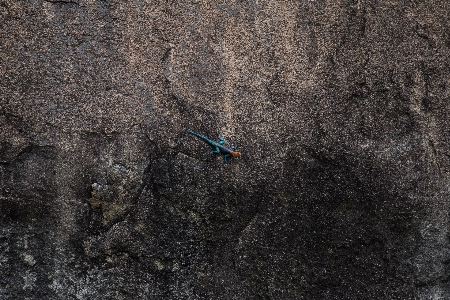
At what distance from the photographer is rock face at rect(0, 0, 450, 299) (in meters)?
1.65

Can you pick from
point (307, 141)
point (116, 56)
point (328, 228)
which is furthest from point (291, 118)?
point (116, 56)

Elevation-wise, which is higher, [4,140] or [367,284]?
[4,140]

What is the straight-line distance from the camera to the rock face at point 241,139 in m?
1.65

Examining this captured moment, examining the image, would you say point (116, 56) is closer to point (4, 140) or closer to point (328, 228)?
point (4, 140)

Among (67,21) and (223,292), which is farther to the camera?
(223,292)

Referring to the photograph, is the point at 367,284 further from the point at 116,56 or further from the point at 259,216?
the point at 116,56

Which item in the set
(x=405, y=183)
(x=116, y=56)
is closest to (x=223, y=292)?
(x=405, y=183)

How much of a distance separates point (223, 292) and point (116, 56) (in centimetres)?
90

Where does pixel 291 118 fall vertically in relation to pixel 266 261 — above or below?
above

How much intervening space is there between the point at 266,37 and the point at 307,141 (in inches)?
15.0

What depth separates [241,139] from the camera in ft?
5.49

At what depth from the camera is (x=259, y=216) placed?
1.71 meters

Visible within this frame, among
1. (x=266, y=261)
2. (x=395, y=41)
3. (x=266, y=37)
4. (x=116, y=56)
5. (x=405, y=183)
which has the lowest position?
(x=266, y=261)

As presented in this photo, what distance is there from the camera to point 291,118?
5.51 ft
